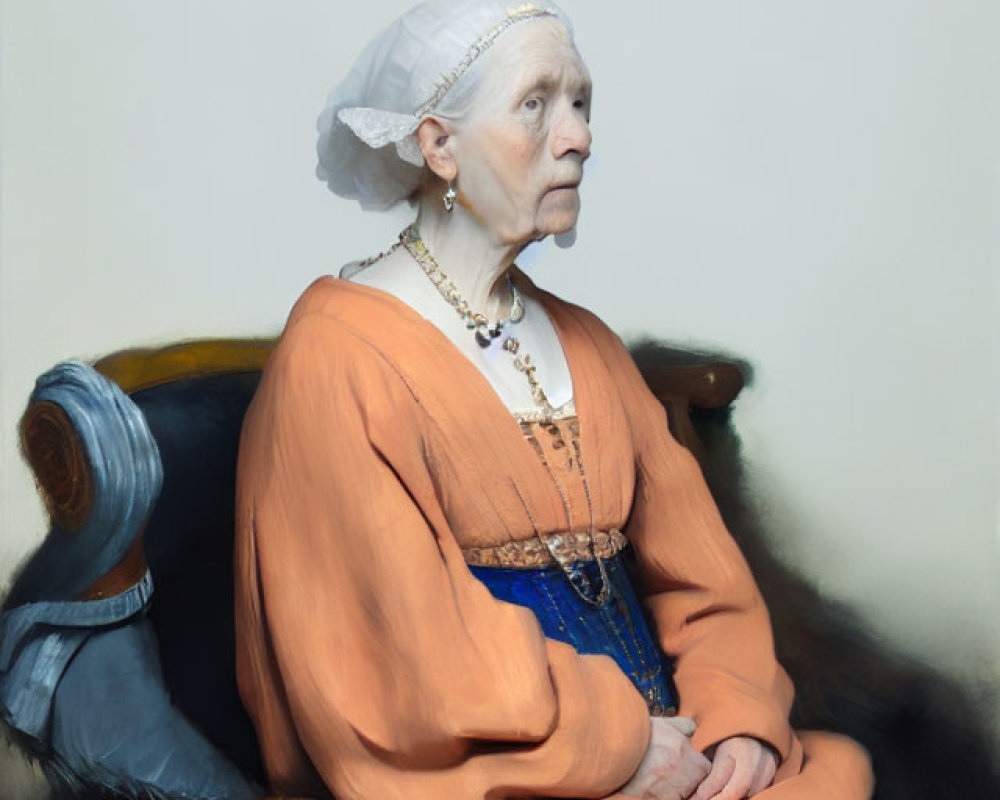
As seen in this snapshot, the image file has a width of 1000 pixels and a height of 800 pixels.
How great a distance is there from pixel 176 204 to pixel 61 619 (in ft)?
1.82

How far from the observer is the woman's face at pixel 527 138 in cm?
216

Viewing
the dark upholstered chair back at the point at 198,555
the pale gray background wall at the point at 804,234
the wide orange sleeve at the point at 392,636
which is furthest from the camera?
the pale gray background wall at the point at 804,234

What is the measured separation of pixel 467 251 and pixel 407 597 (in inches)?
15.8

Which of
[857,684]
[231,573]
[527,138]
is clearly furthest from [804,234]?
[231,573]

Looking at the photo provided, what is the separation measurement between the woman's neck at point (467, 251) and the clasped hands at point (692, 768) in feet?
1.61

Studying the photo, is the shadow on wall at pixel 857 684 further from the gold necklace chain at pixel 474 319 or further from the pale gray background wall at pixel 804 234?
the gold necklace chain at pixel 474 319

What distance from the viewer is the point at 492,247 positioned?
224cm

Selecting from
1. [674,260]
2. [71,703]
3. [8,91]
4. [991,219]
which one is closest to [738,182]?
[674,260]

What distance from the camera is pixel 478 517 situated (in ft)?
7.09

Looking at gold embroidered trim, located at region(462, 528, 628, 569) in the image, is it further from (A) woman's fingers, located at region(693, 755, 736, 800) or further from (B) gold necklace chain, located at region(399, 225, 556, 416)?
(A) woman's fingers, located at region(693, 755, 736, 800)

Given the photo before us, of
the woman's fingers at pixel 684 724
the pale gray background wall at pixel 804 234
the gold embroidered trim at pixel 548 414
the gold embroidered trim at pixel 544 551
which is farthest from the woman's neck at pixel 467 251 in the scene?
the woman's fingers at pixel 684 724

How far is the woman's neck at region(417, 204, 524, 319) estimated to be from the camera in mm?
2234

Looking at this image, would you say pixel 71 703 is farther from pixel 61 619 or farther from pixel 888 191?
pixel 888 191

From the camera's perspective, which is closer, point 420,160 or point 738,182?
point 420,160
